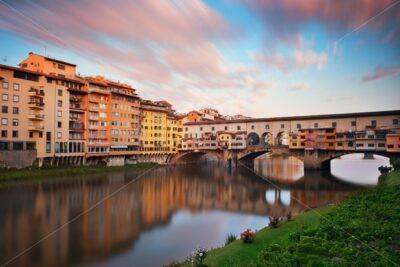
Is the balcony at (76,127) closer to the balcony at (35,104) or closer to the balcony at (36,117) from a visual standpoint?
the balcony at (36,117)

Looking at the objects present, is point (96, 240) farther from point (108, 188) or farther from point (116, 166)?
point (116, 166)

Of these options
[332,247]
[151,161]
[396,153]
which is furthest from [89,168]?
[396,153]

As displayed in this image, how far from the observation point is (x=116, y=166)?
5097cm

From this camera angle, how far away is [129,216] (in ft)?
67.1

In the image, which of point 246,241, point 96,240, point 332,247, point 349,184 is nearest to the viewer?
point 332,247

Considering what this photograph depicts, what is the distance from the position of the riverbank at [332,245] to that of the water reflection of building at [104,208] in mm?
6725

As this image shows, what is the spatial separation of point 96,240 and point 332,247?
11893mm

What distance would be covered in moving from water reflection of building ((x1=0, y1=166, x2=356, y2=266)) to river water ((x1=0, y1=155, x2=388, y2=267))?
46mm

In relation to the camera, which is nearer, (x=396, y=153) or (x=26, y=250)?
(x=26, y=250)

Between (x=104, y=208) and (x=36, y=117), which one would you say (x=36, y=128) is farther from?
(x=104, y=208)

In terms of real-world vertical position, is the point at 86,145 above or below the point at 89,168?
above

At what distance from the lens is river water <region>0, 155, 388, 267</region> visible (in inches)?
535

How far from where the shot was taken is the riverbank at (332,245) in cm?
888

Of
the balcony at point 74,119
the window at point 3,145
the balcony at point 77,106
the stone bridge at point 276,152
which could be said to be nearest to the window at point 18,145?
the window at point 3,145
